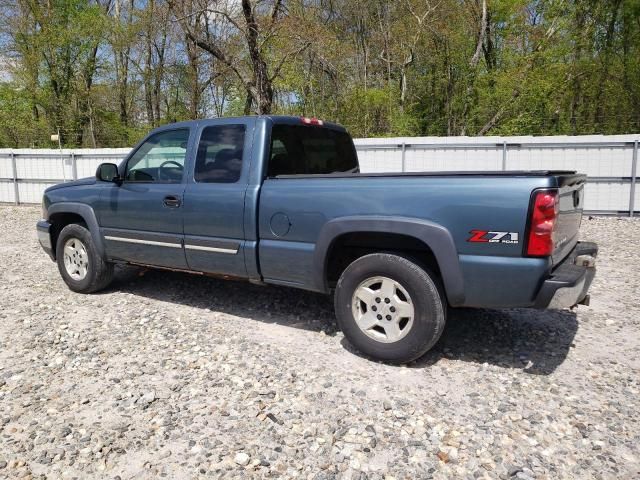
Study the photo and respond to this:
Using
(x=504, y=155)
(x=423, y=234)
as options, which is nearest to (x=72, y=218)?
(x=423, y=234)

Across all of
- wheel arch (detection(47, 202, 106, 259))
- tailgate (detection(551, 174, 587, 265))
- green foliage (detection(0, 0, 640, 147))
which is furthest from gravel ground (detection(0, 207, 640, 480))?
green foliage (detection(0, 0, 640, 147))

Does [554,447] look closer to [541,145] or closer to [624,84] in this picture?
[541,145]

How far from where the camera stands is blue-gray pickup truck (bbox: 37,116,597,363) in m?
3.19

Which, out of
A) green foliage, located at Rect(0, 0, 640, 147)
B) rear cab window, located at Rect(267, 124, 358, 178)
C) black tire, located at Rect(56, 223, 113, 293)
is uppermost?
green foliage, located at Rect(0, 0, 640, 147)

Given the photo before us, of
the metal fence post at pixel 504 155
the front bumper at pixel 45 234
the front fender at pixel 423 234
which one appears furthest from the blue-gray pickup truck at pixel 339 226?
the metal fence post at pixel 504 155

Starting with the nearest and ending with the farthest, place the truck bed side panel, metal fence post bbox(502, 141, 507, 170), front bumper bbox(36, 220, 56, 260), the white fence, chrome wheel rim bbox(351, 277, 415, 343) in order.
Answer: the truck bed side panel, chrome wheel rim bbox(351, 277, 415, 343), front bumper bbox(36, 220, 56, 260), the white fence, metal fence post bbox(502, 141, 507, 170)

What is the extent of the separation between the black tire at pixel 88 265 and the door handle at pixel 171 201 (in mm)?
Answer: 1266

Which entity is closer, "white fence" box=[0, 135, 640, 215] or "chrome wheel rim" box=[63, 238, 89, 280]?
"chrome wheel rim" box=[63, 238, 89, 280]

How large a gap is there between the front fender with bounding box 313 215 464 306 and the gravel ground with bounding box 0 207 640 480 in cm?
71

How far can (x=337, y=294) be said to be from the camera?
12.6 feet

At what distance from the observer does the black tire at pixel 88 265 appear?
213 inches

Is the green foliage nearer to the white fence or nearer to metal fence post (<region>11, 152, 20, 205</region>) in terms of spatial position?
the white fence

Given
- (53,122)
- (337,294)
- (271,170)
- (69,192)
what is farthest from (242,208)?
(53,122)

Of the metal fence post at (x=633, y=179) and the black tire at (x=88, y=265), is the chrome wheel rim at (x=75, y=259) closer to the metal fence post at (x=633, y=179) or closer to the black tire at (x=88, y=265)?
the black tire at (x=88, y=265)
